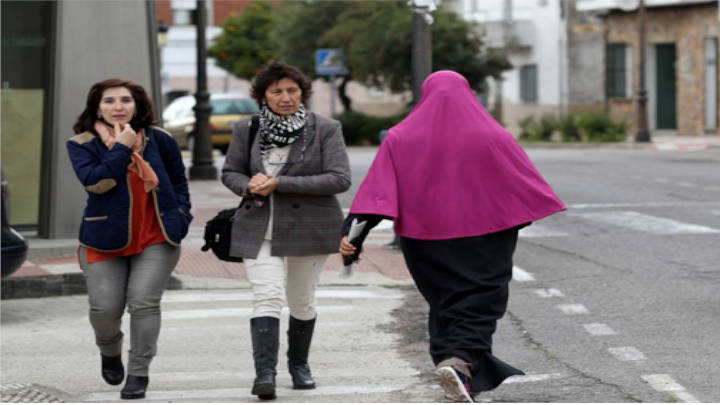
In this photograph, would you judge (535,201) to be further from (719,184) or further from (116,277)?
(719,184)

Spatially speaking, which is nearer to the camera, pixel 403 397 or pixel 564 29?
pixel 403 397

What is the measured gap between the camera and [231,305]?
1080cm

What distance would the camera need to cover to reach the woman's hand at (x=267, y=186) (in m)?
7.22

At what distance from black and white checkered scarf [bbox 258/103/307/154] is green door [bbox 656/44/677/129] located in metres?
36.1

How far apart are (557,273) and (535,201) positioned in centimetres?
553

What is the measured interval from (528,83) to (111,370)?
4152 cm

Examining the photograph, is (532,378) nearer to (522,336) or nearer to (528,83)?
(522,336)

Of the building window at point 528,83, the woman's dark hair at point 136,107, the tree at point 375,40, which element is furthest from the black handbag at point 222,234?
the building window at point 528,83

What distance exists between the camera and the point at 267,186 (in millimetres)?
7234

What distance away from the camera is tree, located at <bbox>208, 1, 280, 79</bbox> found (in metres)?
57.0

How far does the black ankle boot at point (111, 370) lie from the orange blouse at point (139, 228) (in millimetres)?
558

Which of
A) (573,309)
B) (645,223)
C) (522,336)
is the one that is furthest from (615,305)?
(645,223)

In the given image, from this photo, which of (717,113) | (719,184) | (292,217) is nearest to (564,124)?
(717,113)

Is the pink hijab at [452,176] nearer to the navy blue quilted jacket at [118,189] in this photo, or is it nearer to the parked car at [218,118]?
the navy blue quilted jacket at [118,189]
